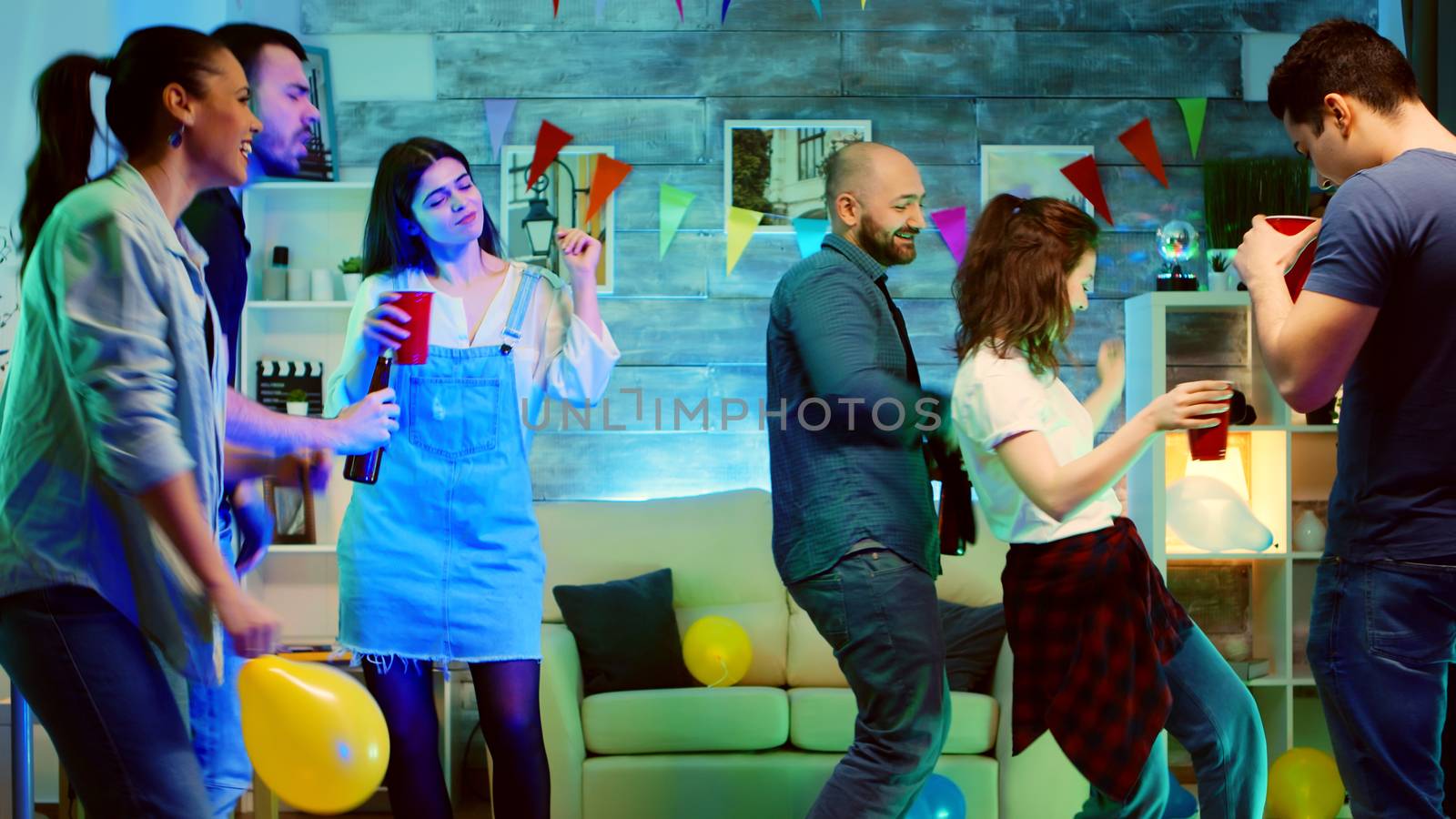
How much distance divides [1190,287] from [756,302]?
1.45m


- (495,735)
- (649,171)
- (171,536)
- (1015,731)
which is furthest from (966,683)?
(171,536)

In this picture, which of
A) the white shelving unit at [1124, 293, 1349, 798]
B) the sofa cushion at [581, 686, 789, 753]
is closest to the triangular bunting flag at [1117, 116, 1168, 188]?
the white shelving unit at [1124, 293, 1349, 798]

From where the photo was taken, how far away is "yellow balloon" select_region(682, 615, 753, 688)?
3643 millimetres

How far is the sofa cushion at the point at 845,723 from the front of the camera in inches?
141

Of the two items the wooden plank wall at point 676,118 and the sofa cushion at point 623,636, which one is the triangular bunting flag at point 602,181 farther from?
the sofa cushion at point 623,636

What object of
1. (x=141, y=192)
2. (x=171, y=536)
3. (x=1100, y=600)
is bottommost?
(x=1100, y=600)

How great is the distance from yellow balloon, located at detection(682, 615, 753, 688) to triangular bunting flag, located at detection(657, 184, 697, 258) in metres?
1.48

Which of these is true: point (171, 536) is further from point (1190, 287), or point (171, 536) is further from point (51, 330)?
point (1190, 287)

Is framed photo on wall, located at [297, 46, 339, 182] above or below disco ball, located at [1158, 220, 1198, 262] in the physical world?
above

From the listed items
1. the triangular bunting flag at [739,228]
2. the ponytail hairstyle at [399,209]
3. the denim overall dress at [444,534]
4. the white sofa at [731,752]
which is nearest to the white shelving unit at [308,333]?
the white sofa at [731,752]

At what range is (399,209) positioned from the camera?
2.46m

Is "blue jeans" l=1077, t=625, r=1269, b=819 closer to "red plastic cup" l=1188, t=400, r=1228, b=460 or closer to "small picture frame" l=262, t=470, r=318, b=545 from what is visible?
"red plastic cup" l=1188, t=400, r=1228, b=460

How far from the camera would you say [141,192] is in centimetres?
152

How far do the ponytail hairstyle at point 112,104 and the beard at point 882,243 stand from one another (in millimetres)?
1155
